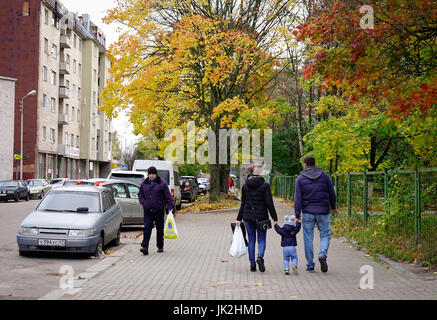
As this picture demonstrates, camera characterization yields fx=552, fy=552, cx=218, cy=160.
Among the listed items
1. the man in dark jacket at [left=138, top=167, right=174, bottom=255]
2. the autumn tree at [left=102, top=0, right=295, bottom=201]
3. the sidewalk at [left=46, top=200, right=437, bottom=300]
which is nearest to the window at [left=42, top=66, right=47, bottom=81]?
the autumn tree at [left=102, top=0, right=295, bottom=201]

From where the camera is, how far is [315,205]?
920 cm

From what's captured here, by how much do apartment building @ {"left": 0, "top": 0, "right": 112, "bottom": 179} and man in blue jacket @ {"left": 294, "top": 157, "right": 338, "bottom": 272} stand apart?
44.2m

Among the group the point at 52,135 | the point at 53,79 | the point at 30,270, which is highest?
the point at 53,79

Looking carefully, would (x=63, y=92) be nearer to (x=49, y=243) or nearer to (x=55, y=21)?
(x=55, y=21)

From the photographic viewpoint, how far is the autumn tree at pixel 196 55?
992 inches

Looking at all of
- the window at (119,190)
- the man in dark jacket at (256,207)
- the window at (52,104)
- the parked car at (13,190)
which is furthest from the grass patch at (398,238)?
the window at (52,104)

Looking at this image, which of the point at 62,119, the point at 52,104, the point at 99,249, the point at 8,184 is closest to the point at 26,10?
the point at 52,104

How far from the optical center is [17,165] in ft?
169

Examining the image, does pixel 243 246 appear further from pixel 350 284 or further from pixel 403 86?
pixel 403 86

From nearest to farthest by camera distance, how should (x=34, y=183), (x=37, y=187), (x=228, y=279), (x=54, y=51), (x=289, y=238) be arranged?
(x=228, y=279) → (x=289, y=238) → (x=37, y=187) → (x=34, y=183) → (x=54, y=51)

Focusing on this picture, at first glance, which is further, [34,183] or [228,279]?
[34,183]

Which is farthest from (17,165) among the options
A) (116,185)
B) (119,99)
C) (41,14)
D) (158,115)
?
(116,185)

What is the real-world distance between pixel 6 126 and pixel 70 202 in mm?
41241
